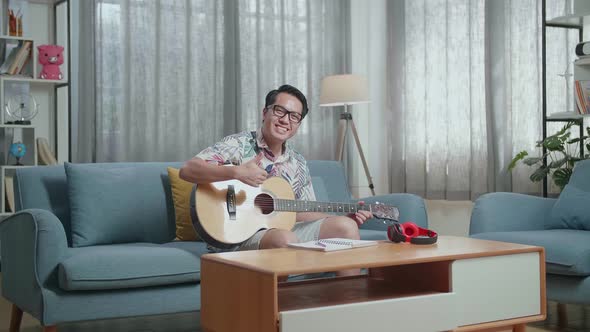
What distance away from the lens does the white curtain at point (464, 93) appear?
4445 millimetres

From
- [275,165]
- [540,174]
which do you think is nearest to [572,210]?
[540,174]

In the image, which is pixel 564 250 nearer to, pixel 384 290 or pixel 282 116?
pixel 384 290

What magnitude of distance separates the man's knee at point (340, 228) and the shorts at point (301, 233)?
35 mm

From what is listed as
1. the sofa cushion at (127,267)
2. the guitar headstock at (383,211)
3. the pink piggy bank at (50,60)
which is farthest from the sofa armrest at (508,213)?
the pink piggy bank at (50,60)

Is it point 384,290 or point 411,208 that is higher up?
point 411,208

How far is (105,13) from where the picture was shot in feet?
15.8

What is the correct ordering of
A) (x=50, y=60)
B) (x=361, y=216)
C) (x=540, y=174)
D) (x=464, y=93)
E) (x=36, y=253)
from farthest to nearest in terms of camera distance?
(x=464, y=93), (x=50, y=60), (x=540, y=174), (x=361, y=216), (x=36, y=253)

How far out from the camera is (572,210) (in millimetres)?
3252

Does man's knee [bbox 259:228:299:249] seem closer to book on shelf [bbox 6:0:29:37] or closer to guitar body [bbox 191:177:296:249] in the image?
guitar body [bbox 191:177:296:249]

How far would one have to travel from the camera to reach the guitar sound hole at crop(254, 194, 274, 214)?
2.81 meters

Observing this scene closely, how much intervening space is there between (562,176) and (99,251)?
2.55 meters

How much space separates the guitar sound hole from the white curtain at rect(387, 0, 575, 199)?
2191 mm

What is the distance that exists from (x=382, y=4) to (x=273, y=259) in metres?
4.05

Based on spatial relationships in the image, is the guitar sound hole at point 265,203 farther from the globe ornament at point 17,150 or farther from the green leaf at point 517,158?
the globe ornament at point 17,150
